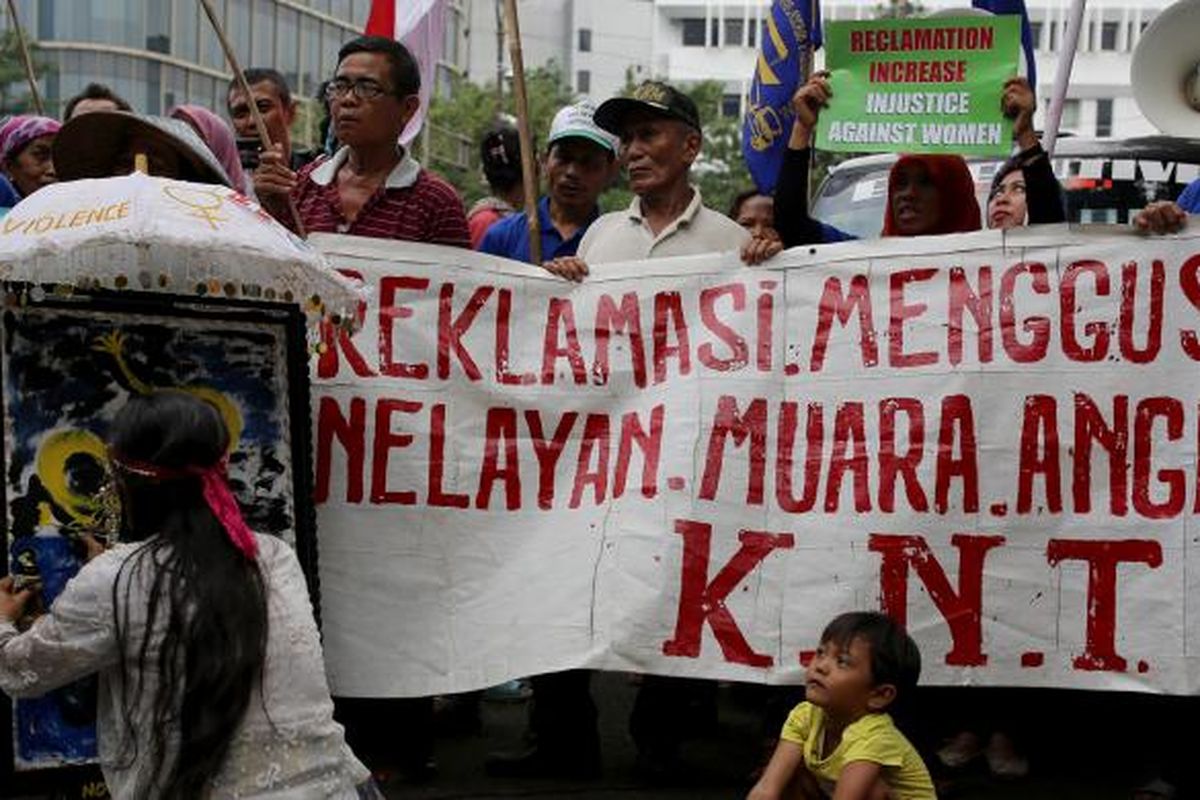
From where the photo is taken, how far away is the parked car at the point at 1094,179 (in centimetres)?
900

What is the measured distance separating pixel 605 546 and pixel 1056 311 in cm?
133

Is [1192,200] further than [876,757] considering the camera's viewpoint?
Yes

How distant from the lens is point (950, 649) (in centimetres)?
518

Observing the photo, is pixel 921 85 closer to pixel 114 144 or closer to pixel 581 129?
pixel 581 129

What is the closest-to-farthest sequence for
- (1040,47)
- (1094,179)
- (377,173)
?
(377,173) < (1094,179) < (1040,47)

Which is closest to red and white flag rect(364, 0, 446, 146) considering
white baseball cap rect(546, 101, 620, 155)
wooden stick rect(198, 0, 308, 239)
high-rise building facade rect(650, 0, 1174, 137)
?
white baseball cap rect(546, 101, 620, 155)

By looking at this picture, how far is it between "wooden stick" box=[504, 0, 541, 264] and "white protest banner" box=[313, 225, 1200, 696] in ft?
0.75

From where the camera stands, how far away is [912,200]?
5.64m

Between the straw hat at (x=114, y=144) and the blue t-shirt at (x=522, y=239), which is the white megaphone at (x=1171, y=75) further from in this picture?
the straw hat at (x=114, y=144)

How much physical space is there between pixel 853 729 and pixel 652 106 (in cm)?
213

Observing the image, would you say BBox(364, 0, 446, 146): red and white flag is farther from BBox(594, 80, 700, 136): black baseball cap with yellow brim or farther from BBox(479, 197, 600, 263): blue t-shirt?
BBox(594, 80, 700, 136): black baseball cap with yellow brim

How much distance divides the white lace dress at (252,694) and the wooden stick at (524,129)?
7.28 feet

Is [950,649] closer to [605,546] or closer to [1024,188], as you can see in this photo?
[605,546]

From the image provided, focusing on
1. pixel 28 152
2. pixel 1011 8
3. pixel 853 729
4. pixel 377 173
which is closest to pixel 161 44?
pixel 28 152
